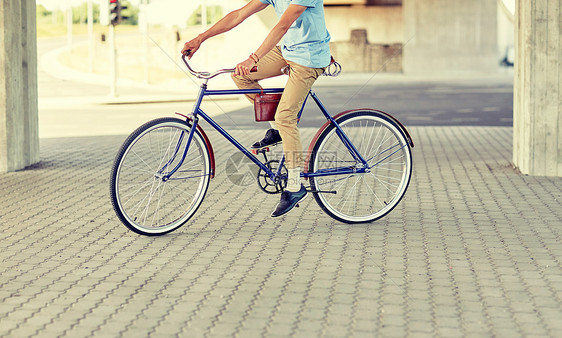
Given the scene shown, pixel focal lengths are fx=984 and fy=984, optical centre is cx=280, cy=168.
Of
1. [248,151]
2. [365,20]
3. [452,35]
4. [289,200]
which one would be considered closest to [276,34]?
[248,151]

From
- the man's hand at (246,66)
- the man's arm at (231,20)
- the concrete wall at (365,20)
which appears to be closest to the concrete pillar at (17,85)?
the man's arm at (231,20)

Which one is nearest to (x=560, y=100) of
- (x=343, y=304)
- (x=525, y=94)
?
(x=525, y=94)

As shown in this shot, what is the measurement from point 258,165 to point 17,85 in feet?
13.3

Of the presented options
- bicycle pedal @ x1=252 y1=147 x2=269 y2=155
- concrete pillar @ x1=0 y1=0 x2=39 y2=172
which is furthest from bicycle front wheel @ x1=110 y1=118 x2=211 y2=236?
concrete pillar @ x1=0 y1=0 x2=39 y2=172

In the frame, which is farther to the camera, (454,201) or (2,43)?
(2,43)

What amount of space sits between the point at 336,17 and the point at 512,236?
40576 mm

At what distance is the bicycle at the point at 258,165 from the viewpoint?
19.6 ft

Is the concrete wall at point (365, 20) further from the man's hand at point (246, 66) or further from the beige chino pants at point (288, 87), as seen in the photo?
the man's hand at point (246, 66)

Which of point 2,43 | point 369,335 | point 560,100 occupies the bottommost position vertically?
point 369,335

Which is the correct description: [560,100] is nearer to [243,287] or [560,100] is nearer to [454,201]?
[454,201]

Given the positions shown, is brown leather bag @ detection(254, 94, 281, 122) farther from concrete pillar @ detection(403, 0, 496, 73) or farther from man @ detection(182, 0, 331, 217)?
concrete pillar @ detection(403, 0, 496, 73)

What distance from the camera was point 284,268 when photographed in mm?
5262

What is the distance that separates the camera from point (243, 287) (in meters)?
4.84

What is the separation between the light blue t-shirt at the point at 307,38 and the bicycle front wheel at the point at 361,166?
46 centimetres
